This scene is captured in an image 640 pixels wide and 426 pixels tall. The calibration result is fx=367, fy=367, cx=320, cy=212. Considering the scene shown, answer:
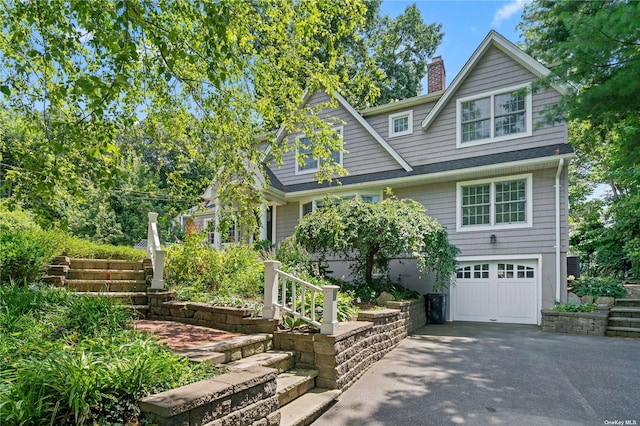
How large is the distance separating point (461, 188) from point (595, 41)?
7.66m

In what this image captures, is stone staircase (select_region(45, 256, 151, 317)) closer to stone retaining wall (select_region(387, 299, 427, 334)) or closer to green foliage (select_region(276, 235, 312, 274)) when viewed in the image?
green foliage (select_region(276, 235, 312, 274))

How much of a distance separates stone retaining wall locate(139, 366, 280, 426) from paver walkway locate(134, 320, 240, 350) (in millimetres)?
1412

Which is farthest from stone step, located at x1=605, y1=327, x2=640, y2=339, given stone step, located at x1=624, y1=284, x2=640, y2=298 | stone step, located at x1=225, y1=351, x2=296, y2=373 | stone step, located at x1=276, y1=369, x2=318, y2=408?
stone step, located at x1=225, y1=351, x2=296, y2=373

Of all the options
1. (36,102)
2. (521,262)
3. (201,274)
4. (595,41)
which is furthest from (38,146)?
(521,262)

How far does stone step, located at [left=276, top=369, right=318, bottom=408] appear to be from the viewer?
387cm

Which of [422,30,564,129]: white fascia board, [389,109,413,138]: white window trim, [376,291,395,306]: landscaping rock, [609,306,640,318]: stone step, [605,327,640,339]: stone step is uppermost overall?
[422,30,564,129]: white fascia board

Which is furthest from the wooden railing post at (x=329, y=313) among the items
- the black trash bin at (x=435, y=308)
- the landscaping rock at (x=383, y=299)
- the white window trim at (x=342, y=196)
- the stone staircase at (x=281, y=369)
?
the white window trim at (x=342, y=196)

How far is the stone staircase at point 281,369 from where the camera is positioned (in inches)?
143

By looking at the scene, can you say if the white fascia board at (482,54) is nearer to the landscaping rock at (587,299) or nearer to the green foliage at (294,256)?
the landscaping rock at (587,299)

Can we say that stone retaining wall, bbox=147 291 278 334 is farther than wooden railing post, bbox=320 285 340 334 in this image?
Yes

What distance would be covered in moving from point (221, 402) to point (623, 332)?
9142mm

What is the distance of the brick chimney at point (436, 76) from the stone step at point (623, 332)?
848 cm

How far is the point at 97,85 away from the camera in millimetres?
2840

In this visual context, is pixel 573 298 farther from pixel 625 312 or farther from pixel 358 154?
pixel 358 154
